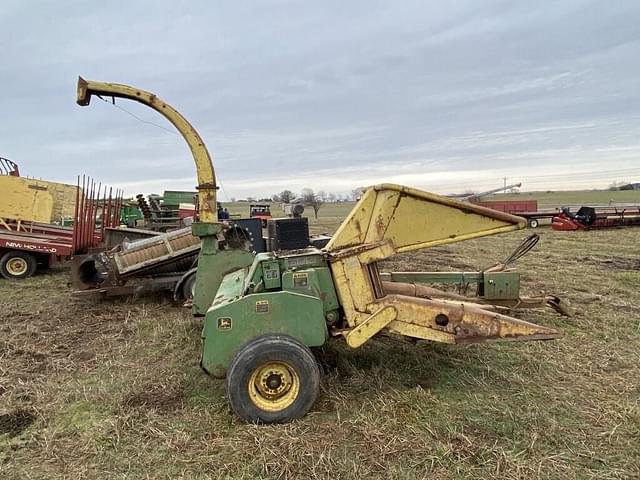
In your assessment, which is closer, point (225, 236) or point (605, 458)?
point (605, 458)

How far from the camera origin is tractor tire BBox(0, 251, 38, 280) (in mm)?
9617

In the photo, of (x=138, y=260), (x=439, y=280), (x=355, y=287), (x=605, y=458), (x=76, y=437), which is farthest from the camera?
(x=138, y=260)

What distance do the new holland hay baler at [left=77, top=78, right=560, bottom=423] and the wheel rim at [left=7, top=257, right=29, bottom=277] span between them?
8173 mm

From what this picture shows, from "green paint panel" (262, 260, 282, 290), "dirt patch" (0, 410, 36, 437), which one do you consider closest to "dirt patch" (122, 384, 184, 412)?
"dirt patch" (0, 410, 36, 437)

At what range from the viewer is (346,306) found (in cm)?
353

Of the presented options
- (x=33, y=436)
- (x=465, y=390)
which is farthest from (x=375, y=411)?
(x=33, y=436)

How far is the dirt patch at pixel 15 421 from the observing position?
3.19 meters

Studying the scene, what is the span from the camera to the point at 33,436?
309cm

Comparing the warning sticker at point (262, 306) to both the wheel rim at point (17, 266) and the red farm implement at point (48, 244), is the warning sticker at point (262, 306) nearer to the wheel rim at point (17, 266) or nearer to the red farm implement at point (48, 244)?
the red farm implement at point (48, 244)

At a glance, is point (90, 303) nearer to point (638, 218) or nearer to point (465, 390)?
point (465, 390)

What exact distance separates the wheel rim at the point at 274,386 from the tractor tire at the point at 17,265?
888 cm

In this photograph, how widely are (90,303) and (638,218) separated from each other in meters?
21.6

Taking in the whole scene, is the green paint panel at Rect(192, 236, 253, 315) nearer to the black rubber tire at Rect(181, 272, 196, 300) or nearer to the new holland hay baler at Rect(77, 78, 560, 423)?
the new holland hay baler at Rect(77, 78, 560, 423)

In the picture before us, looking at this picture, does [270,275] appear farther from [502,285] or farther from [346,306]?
[502,285]
